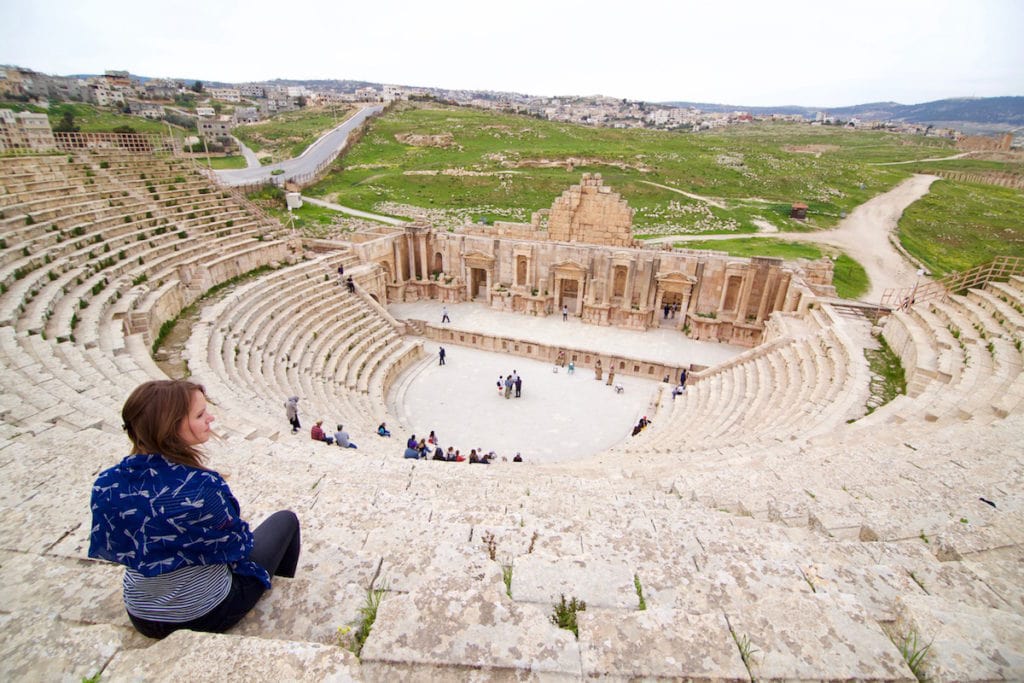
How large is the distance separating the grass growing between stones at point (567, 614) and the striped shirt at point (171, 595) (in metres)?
2.00

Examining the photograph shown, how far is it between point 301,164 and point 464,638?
54780mm

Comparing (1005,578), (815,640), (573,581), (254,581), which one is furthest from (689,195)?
(254,581)

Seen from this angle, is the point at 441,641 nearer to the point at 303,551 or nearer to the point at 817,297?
the point at 303,551

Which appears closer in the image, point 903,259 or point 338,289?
point 338,289

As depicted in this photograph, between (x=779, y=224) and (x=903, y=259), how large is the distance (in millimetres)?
8896

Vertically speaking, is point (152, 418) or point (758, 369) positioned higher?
point (152, 418)

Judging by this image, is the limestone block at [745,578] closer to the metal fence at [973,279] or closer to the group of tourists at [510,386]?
the group of tourists at [510,386]

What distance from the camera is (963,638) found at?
277 cm

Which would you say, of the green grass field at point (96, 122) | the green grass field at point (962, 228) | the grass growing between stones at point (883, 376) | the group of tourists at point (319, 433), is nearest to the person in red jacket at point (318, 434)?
the group of tourists at point (319, 433)

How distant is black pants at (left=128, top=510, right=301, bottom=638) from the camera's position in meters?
2.81

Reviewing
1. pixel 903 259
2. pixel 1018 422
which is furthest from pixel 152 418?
pixel 903 259

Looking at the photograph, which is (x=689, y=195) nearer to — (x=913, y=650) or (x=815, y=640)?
(x=913, y=650)

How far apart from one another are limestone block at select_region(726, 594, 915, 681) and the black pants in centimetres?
279

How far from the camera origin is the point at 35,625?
279 centimetres
